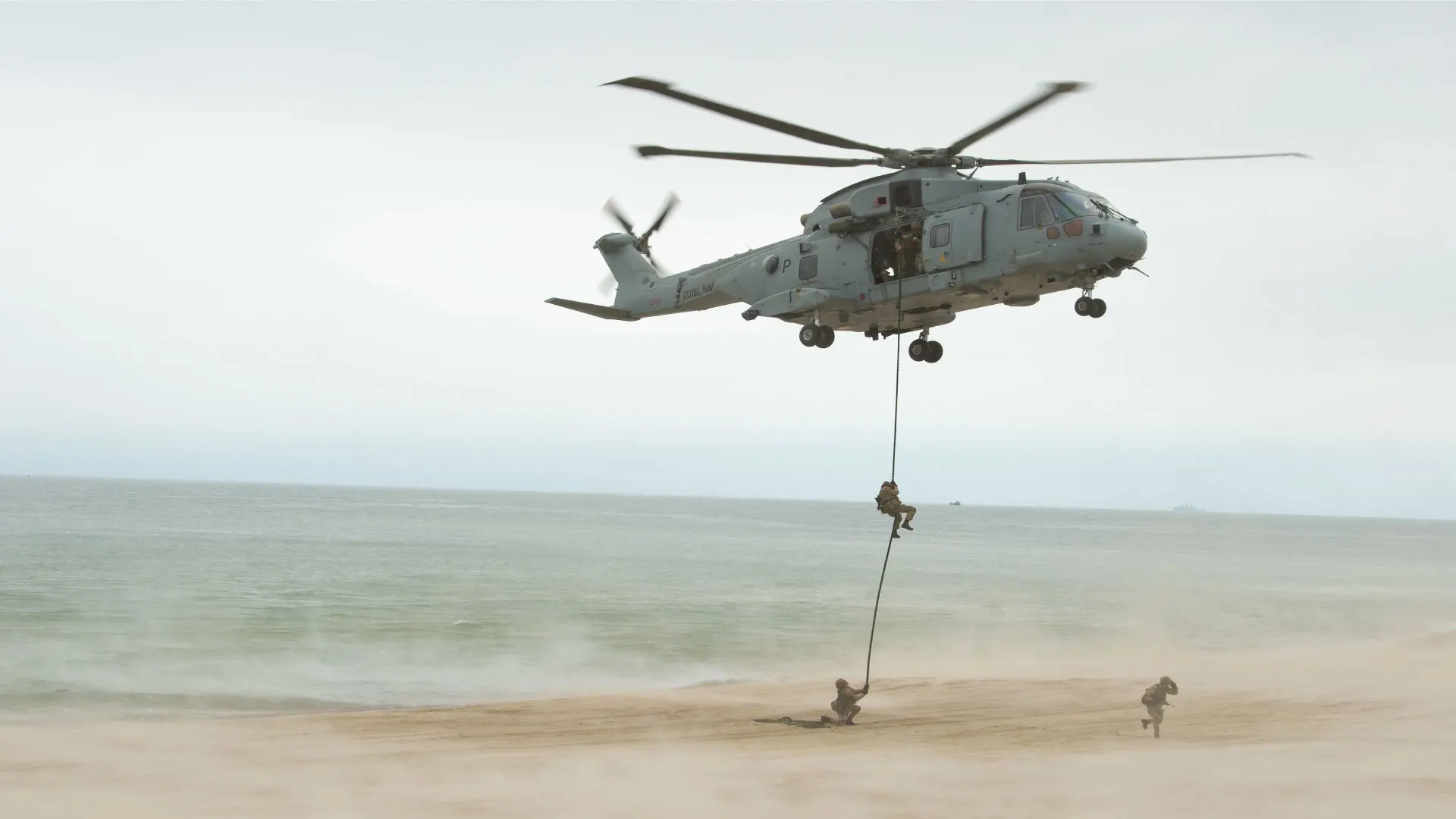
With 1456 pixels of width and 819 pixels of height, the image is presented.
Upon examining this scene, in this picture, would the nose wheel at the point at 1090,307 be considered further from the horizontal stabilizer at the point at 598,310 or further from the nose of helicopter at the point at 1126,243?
the horizontal stabilizer at the point at 598,310

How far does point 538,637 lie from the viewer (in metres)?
40.4

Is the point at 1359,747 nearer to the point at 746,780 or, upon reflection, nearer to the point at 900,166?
the point at 746,780

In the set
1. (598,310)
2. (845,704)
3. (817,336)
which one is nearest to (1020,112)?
(817,336)

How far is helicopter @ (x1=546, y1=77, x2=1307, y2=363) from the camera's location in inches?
528

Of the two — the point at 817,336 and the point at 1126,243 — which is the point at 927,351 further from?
the point at 1126,243

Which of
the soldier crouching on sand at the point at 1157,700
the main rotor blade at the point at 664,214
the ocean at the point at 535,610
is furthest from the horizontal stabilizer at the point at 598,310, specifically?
the ocean at the point at 535,610

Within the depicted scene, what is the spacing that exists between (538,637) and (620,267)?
23.4 meters

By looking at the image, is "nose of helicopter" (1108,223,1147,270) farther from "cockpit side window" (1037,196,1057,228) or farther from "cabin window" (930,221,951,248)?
"cabin window" (930,221,951,248)

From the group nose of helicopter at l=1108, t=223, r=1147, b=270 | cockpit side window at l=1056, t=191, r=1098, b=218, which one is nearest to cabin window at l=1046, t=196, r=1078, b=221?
cockpit side window at l=1056, t=191, r=1098, b=218

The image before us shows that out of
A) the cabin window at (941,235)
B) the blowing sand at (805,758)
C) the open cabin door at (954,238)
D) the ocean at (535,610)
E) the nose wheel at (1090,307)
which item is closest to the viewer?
the nose wheel at (1090,307)

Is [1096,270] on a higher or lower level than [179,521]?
higher

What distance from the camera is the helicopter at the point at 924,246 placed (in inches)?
528

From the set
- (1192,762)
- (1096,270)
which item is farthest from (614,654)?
(1096,270)

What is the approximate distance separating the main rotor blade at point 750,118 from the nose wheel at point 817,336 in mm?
2595
